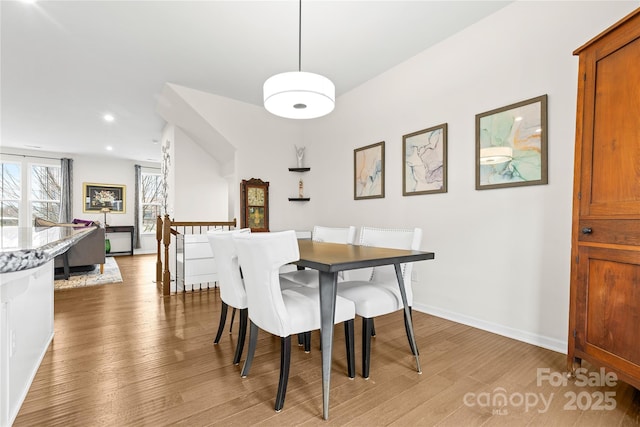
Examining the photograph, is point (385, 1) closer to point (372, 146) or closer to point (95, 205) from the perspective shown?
point (372, 146)

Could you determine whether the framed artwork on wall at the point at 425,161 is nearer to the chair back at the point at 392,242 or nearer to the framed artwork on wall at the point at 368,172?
the framed artwork on wall at the point at 368,172

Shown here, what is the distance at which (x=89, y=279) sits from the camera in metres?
4.79

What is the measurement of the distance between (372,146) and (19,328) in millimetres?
3422

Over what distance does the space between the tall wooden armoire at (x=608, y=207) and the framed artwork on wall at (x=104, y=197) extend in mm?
9416

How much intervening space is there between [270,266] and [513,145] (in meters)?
2.23

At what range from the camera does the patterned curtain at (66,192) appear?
7508 millimetres

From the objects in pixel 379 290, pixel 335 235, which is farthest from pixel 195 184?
pixel 379 290

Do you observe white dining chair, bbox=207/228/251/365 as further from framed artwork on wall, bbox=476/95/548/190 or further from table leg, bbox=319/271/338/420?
framed artwork on wall, bbox=476/95/548/190

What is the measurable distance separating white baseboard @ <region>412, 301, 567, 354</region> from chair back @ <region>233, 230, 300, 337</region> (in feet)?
6.48

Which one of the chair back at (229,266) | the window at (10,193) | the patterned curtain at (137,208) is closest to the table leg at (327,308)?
the chair back at (229,266)

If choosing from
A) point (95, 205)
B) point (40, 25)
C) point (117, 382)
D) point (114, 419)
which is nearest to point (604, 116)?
→ point (114, 419)

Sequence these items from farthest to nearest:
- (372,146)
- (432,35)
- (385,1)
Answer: (372,146) < (432,35) < (385,1)

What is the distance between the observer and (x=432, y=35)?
9.73 feet

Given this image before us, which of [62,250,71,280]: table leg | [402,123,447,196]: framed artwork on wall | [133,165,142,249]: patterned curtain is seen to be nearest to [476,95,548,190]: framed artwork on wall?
[402,123,447,196]: framed artwork on wall
